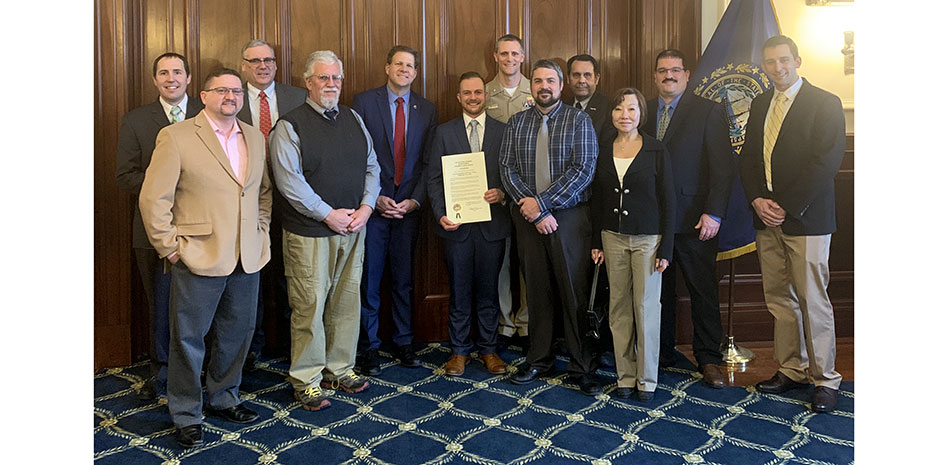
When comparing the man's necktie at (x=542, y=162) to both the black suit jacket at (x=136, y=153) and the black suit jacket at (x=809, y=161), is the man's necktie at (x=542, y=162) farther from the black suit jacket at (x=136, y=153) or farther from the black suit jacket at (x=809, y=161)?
the black suit jacket at (x=136, y=153)

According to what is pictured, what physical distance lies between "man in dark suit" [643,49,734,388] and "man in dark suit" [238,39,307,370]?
2.01m

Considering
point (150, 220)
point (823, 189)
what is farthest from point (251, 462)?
point (823, 189)

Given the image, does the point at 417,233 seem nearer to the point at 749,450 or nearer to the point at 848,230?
the point at 749,450

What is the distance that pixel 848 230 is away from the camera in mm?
4395

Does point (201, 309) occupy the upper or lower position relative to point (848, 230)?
lower

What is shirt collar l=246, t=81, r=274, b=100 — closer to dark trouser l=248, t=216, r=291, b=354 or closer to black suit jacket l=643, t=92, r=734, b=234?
dark trouser l=248, t=216, r=291, b=354

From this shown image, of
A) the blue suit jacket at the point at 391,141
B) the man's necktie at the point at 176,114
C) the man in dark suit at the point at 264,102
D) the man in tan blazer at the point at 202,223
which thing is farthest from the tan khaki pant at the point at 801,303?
the man's necktie at the point at 176,114

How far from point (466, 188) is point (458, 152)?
203 millimetres

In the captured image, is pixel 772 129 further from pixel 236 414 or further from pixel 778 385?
pixel 236 414

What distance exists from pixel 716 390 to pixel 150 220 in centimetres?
272

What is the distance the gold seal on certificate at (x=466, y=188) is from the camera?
146 inches

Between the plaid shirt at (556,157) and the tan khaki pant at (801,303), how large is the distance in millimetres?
975

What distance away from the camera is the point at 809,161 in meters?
3.25

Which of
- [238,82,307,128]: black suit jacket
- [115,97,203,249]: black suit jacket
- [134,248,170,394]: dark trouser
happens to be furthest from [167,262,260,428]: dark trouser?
[238,82,307,128]: black suit jacket
